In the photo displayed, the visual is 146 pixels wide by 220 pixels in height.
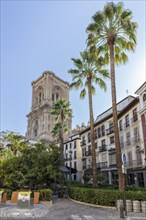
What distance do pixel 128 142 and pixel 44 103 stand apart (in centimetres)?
4780

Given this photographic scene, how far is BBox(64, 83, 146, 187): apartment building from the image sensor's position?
24938 millimetres

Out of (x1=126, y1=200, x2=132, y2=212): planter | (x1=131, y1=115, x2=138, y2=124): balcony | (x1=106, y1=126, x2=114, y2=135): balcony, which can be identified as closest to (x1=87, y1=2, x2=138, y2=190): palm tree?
(x1=126, y1=200, x2=132, y2=212): planter

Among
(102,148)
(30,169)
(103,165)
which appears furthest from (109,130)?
(30,169)

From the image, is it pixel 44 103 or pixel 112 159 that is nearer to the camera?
pixel 112 159

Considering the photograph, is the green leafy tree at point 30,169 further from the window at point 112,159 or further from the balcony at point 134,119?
the window at point 112,159

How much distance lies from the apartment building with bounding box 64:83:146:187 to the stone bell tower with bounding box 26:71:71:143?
103 feet

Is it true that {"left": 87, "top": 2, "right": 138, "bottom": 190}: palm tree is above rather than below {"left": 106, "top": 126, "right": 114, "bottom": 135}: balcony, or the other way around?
above

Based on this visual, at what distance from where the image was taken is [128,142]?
1156 inches

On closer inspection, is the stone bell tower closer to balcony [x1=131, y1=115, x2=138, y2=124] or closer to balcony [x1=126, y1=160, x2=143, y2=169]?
balcony [x1=126, y1=160, x2=143, y2=169]

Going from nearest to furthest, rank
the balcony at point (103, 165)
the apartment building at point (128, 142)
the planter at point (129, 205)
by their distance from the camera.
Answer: the planter at point (129, 205), the apartment building at point (128, 142), the balcony at point (103, 165)

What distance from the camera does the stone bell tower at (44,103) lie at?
7000 centimetres

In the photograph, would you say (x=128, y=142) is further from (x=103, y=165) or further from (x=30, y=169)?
(x=30, y=169)

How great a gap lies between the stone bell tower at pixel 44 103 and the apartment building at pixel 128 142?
31.3 metres

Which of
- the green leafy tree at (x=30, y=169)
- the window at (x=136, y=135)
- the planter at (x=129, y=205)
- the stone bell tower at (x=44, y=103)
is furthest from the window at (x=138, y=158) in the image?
the stone bell tower at (x=44, y=103)
